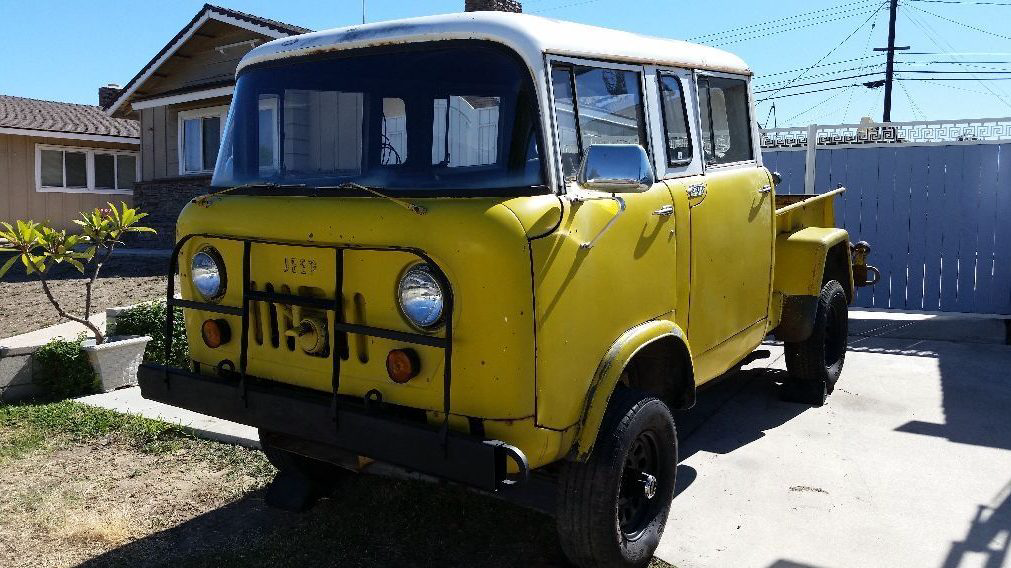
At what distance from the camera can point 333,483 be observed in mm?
4590

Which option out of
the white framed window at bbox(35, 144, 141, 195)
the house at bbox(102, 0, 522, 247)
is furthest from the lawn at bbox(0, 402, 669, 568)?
the white framed window at bbox(35, 144, 141, 195)

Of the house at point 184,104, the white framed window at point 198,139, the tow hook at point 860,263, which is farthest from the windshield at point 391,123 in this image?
the white framed window at point 198,139

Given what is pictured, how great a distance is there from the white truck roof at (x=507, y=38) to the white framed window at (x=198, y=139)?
604 inches

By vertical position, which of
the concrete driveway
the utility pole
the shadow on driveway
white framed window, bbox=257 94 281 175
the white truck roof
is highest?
the utility pole

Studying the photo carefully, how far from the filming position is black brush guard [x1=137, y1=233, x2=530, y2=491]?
289cm

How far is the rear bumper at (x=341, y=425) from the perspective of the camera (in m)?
2.87

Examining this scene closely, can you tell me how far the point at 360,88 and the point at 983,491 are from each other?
12.8 feet

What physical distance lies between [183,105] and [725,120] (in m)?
16.6

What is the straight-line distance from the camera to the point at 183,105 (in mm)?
18672

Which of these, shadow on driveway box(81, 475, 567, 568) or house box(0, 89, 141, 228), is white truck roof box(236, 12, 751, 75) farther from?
house box(0, 89, 141, 228)

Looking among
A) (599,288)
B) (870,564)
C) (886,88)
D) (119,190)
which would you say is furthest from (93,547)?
(886,88)

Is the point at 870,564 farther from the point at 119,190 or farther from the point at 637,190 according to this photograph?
the point at 119,190

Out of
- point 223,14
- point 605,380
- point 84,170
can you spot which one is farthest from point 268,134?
point 84,170

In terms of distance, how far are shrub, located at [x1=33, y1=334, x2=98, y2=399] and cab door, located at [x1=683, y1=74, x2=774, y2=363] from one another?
196 inches
